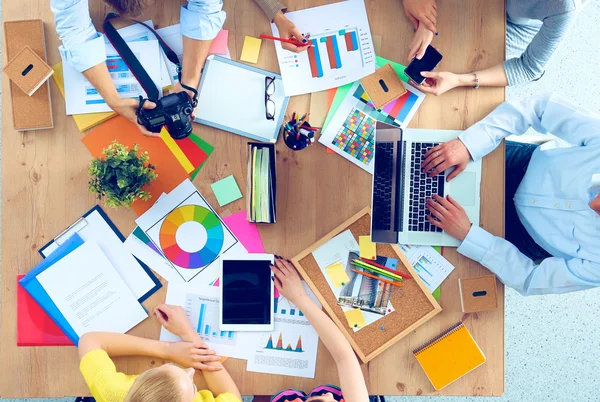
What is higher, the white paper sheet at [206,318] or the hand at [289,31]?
the hand at [289,31]

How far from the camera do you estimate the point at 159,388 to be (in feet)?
4.05

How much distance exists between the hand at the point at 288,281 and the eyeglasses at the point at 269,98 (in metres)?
0.45

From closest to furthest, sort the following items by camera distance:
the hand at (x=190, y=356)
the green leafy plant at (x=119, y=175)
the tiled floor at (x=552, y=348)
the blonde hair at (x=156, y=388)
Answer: the blonde hair at (x=156, y=388) < the green leafy plant at (x=119, y=175) < the hand at (x=190, y=356) < the tiled floor at (x=552, y=348)

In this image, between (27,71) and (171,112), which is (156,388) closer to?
(171,112)

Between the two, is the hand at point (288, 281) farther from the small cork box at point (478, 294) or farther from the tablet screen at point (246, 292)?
the small cork box at point (478, 294)

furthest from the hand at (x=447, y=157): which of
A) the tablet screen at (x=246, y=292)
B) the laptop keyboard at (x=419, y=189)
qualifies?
the tablet screen at (x=246, y=292)

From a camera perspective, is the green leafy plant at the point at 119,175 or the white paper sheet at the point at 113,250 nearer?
the green leafy plant at the point at 119,175

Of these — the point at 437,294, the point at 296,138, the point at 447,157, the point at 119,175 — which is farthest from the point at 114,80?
the point at 437,294

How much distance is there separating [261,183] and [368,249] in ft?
1.28

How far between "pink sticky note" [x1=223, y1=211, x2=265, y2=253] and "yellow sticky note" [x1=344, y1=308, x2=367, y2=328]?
0.33 m

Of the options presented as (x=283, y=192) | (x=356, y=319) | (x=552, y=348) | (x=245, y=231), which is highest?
(x=283, y=192)

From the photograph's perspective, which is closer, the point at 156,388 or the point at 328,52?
the point at 156,388

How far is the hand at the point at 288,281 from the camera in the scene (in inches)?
59.2

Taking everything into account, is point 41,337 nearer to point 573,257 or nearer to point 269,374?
point 269,374
